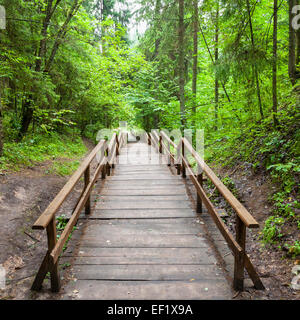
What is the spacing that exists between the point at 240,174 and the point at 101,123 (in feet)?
34.0

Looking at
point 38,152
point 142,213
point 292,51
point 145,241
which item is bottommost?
point 145,241

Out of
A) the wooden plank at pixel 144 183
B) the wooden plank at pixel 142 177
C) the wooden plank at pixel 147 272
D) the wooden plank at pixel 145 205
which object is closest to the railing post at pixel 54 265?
the wooden plank at pixel 147 272

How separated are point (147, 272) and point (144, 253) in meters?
0.42

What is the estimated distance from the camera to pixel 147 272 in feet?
9.97

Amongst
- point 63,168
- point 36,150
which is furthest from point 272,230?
point 36,150

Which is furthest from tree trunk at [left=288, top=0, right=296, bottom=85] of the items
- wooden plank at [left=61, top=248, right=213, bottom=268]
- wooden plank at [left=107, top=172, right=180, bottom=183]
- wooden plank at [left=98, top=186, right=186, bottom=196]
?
wooden plank at [left=61, top=248, right=213, bottom=268]

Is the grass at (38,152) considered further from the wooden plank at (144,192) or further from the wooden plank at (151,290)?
the wooden plank at (151,290)

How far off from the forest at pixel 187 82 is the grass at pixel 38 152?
40 mm

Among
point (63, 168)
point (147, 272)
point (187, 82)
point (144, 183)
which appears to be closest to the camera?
point (147, 272)

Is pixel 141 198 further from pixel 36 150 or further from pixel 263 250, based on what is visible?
pixel 36 150

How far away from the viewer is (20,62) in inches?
240
